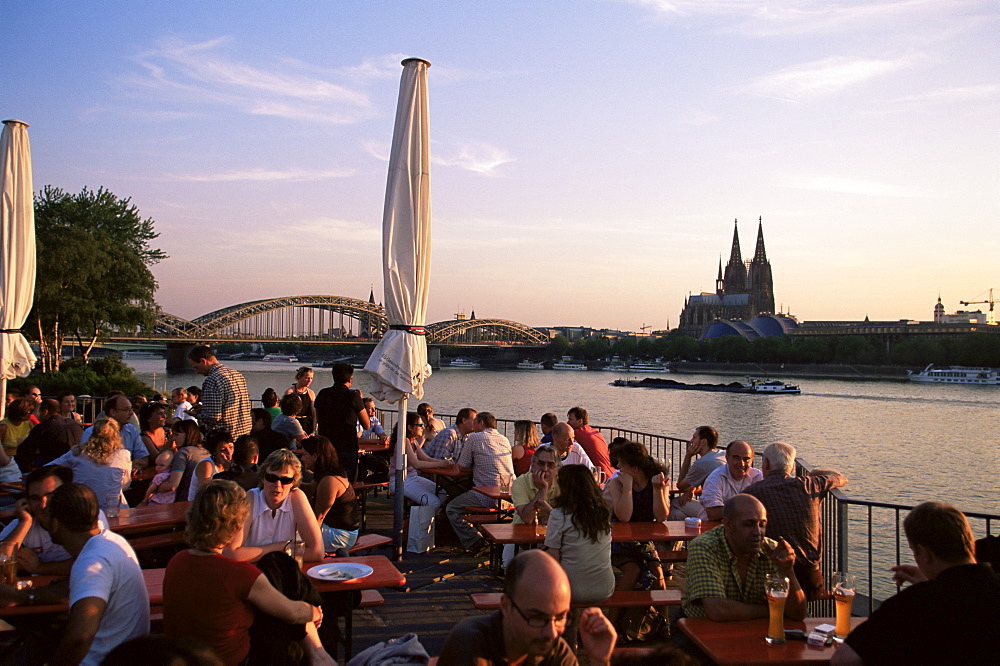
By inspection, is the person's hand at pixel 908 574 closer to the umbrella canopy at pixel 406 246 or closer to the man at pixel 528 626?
the man at pixel 528 626

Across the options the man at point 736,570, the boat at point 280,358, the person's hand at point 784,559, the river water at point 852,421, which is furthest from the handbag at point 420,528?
the boat at point 280,358

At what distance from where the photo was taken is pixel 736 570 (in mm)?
3154

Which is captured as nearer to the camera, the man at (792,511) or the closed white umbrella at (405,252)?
the man at (792,511)

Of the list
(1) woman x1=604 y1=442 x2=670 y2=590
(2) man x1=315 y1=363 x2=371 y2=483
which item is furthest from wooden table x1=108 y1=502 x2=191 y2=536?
(1) woman x1=604 y1=442 x2=670 y2=590

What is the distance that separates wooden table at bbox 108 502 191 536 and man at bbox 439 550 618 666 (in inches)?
116

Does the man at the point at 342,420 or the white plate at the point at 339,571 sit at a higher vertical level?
the man at the point at 342,420

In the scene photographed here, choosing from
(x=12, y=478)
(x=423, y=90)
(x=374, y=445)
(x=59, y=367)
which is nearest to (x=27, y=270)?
(x=12, y=478)

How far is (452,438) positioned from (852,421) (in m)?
30.6

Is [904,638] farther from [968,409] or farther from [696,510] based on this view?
[968,409]

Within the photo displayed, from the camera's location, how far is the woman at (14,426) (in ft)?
23.7

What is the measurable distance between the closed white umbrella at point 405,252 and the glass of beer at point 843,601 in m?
3.32

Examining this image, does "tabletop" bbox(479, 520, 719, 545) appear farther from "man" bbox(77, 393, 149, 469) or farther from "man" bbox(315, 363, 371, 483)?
"man" bbox(77, 393, 149, 469)

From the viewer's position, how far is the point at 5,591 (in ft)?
10.4

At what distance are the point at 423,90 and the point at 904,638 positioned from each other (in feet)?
15.7
